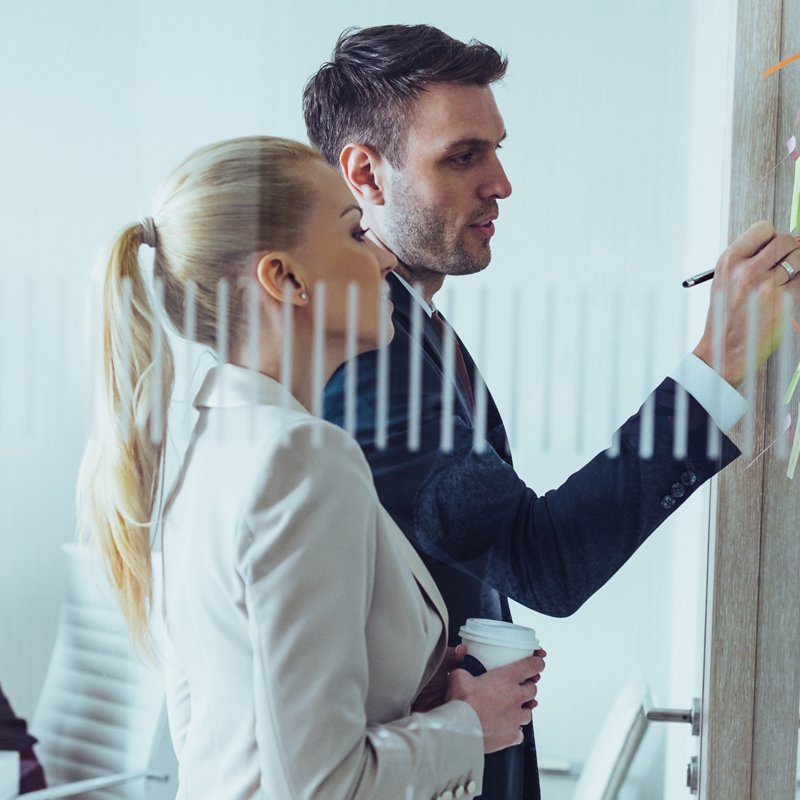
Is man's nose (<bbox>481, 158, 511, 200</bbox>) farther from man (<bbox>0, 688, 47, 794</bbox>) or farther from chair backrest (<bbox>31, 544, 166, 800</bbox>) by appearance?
man (<bbox>0, 688, 47, 794</bbox>)

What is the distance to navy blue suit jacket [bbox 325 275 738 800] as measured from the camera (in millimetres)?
900

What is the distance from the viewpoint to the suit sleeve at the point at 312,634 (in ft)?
2.62

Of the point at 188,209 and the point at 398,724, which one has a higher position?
the point at 188,209

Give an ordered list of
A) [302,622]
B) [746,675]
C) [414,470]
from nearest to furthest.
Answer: [302,622], [414,470], [746,675]

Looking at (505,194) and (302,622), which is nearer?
(302,622)

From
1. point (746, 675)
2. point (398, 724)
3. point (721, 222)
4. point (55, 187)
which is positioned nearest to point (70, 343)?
point (55, 187)

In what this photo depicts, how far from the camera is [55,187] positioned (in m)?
0.94

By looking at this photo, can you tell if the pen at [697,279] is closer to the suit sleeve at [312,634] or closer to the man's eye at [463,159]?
the man's eye at [463,159]

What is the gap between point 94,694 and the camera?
3.14 ft

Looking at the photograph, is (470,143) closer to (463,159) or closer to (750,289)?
(463,159)

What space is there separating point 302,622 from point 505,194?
0.45 meters

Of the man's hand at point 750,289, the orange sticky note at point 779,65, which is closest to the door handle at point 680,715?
the man's hand at point 750,289

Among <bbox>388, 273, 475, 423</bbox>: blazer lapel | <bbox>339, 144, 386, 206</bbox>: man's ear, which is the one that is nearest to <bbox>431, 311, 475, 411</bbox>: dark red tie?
<bbox>388, 273, 475, 423</bbox>: blazer lapel

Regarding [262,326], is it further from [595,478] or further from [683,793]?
[683,793]
